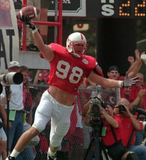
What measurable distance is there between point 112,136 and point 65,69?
1.76m

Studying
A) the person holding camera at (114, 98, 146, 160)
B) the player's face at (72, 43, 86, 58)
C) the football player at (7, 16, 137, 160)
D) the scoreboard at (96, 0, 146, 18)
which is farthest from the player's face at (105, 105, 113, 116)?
the scoreboard at (96, 0, 146, 18)

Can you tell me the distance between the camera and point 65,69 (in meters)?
8.16

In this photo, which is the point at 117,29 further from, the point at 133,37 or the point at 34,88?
the point at 34,88

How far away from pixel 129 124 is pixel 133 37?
551 cm

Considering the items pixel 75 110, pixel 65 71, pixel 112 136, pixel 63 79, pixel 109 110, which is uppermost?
pixel 65 71

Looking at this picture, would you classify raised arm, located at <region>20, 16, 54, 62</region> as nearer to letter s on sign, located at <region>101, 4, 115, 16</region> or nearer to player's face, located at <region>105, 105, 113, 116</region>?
player's face, located at <region>105, 105, 113, 116</region>

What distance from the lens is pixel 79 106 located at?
34.9 ft

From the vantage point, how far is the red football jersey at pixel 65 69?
8.16 metres

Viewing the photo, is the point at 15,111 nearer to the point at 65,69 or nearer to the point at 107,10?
the point at 65,69

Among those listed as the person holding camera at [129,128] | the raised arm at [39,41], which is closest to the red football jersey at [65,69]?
the raised arm at [39,41]

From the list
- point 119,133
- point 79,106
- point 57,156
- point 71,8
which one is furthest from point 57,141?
point 71,8

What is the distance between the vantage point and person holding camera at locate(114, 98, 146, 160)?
9.75 meters

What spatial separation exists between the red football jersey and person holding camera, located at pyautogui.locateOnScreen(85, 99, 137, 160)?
3.30ft

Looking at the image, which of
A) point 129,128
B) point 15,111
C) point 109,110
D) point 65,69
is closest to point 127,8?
point 109,110
